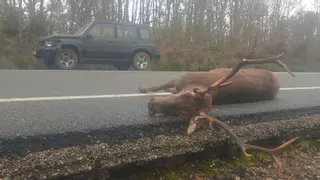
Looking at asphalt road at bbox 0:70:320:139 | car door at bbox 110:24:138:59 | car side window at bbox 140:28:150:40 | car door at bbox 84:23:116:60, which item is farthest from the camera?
car side window at bbox 140:28:150:40

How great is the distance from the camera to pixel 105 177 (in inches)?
73.4

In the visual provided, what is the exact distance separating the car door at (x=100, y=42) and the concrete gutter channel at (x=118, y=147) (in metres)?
9.47

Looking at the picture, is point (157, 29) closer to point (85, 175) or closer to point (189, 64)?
point (189, 64)

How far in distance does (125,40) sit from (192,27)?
901 centimetres

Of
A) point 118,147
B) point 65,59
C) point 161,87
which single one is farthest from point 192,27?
point 118,147

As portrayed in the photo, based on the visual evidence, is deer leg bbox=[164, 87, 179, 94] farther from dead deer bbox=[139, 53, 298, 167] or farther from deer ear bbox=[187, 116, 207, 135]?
deer ear bbox=[187, 116, 207, 135]

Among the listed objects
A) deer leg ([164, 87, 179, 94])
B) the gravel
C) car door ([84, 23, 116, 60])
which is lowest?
the gravel

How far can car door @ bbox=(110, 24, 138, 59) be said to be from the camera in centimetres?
1241

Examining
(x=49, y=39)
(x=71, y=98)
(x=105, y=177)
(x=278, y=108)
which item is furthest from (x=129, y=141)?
(x=49, y=39)

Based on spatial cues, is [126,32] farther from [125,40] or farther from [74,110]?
[74,110]

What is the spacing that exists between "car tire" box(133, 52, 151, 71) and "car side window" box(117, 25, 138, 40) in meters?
0.71

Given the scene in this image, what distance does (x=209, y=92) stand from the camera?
2.65m

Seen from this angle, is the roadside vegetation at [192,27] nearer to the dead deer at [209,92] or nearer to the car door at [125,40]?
the car door at [125,40]

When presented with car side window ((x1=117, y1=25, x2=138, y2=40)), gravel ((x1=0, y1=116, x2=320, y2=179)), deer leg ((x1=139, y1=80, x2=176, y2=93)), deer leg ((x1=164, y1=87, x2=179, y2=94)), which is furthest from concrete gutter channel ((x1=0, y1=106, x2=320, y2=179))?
car side window ((x1=117, y1=25, x2=138, y2=40))
